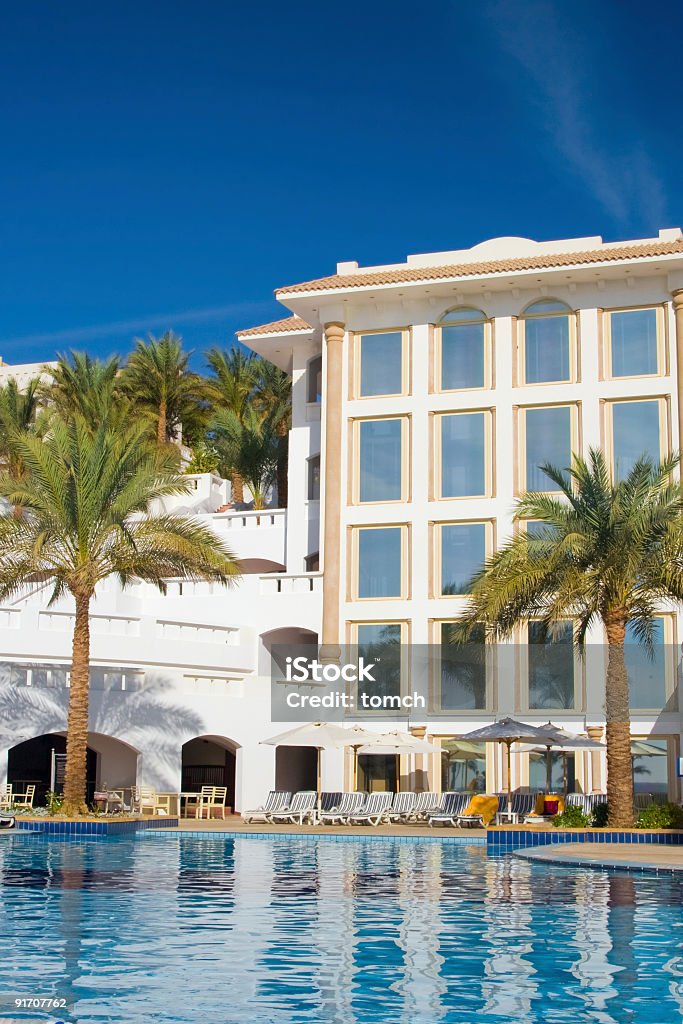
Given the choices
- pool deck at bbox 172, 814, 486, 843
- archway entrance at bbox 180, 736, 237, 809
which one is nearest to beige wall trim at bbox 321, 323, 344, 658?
archway entrance at bbox 180, 736, 237, 809

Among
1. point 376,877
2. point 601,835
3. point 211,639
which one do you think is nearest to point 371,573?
point 211,639

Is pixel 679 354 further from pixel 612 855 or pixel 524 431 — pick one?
pixel 612 855

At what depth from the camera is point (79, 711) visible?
25.2m

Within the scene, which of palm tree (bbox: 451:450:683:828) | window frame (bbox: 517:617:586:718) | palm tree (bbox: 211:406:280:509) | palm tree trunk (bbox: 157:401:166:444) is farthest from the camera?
palm tree trunk (bbox: 157:401:166:444)

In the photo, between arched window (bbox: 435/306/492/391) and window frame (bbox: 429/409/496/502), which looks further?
arched window (bbox: 435/306/492/391)

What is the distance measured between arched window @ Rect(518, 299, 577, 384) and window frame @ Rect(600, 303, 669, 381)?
0.83m

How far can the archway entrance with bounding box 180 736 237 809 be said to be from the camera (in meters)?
35.7

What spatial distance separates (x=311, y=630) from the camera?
3522 centimetres

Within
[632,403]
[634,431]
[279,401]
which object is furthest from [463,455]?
[279,401]

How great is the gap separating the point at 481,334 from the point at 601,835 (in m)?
17.3

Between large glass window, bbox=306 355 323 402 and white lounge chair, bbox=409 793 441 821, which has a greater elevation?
large glass window, bbox=306 355 323 402

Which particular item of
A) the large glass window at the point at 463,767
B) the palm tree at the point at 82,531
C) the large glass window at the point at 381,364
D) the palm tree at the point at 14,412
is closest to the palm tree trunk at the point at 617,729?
the palm tree at the point at 82,531

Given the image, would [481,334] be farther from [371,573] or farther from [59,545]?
[59,545]

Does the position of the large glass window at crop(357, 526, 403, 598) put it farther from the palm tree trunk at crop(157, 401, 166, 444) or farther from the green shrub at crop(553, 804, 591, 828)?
the palm tree trunk at crop(157, 401, 166, 444)
